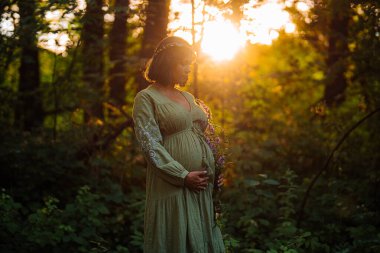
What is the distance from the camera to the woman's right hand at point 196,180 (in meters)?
3.22

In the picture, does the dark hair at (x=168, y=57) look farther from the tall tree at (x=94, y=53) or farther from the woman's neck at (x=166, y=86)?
the tall tree at (x=94, y=53)

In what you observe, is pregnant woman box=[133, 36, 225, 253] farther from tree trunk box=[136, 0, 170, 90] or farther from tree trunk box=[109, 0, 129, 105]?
tree trunk box=[109, 0, 129, 105]

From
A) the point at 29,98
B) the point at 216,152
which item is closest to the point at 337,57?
the point at 29,98

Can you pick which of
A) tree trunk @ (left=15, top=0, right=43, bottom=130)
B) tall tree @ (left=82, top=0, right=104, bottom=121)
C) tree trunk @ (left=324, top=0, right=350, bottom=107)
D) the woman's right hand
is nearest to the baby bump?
the woman's right hand

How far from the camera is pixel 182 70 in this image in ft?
11.4

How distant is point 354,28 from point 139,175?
3.88 metres

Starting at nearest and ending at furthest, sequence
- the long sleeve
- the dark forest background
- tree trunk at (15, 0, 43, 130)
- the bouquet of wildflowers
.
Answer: the long sleeve
the bouquet of wildflowers
the dark forest background
tree trunk at (15, 0, 43, 130)

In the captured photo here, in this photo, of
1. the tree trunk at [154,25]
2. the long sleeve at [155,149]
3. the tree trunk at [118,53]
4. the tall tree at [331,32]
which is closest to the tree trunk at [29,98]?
the tree trunk at [118,53]

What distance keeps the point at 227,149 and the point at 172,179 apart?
28.7 inches

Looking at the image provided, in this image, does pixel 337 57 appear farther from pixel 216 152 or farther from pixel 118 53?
pixel 216 152

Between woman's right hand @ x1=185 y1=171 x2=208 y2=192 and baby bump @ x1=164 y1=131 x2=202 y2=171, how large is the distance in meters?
0.13

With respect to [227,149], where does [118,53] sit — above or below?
above

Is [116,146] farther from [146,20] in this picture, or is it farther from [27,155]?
[146,20]

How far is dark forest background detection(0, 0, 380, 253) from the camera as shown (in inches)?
206
